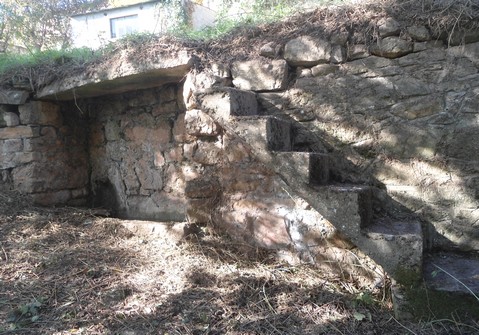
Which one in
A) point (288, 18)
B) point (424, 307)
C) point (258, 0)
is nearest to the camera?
point (424, 307)

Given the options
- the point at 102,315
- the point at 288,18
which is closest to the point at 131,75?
the point at 288,18

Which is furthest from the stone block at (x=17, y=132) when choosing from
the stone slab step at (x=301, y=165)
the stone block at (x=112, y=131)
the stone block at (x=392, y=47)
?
the stone block at (x=392, y=47)

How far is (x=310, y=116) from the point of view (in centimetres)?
296

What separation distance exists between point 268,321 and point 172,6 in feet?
33.4

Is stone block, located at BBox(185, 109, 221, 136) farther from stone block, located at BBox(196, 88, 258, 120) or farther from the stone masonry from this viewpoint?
stone block, located at BBox(196, 88, 258, 120)

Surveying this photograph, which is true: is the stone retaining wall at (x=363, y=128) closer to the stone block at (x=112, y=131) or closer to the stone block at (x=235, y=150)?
the stone block at (x=235, y=150)

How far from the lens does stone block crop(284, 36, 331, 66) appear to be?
2863mm

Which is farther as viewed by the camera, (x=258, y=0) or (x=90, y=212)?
(x=258, y=0)

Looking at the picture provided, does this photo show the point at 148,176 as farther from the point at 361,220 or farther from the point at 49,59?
the point at 361,220

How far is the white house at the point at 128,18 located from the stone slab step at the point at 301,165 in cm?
923

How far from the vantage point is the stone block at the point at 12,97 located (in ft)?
13.0

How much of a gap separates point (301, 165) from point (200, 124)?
3.36 feet

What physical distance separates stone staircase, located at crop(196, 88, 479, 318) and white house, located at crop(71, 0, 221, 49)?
8872 millimetres

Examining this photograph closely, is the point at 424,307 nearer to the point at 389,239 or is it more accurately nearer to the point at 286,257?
the point at 389,239
